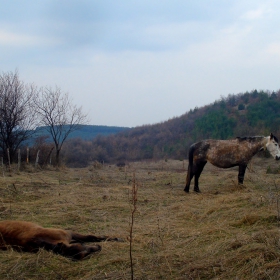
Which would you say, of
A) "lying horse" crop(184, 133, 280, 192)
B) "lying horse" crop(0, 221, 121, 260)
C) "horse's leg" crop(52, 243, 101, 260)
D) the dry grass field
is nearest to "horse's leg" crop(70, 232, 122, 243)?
"lying horse" crop(0, 221, 121, 260)

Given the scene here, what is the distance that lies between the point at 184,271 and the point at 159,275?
0.83 feet

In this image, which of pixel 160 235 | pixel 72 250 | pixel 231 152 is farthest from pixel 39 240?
pixel 231 152

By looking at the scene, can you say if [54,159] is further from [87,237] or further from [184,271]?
[184,271]

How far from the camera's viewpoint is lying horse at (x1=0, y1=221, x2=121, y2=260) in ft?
14.4

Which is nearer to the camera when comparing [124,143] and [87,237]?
[87,237]

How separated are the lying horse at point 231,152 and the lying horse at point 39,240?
20.7 feet

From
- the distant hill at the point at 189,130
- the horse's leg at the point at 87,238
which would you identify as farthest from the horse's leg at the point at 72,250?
the distant hill at the point at 189,130

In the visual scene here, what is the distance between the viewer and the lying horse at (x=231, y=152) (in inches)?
408

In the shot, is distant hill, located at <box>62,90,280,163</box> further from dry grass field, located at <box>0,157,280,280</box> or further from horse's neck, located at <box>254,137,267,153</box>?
dry grass field, located at <box>0,157,280,280</box>

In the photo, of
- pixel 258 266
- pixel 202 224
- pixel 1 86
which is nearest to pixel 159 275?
pixel 258 266

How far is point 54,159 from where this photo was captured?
24.5 meters

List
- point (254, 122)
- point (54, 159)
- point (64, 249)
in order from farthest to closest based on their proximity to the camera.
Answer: point (254, 122), point (54, 159), point (64, 249)

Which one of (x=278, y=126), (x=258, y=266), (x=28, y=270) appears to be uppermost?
(x=278, y=126)

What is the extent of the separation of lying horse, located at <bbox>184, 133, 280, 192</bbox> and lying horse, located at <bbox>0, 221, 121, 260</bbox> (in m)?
6.30
